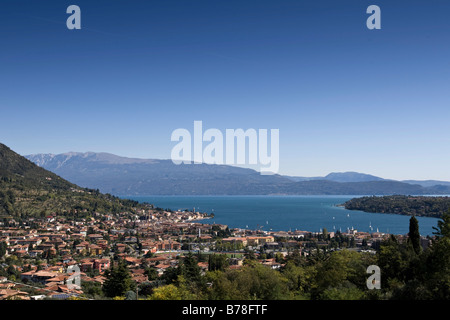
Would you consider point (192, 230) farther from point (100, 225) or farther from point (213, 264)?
point (213, 264)

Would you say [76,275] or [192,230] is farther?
[192,230]

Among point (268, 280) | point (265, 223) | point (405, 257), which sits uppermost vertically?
point (405, 257)

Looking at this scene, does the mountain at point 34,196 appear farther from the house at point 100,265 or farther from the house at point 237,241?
the house at point 100,265

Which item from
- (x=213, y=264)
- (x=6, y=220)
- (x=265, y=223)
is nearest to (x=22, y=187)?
(x=6, y=220)

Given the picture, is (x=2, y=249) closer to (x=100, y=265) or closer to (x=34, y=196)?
(x=100, y=265)

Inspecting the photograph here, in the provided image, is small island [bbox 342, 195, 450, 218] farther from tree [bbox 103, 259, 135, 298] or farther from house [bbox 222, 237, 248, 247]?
tree [bbox 103, 259, 135, 298]

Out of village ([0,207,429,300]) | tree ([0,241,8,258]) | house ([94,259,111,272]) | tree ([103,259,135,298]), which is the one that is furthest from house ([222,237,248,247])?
tree ([103,259,135,298])

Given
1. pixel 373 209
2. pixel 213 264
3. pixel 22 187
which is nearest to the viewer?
pixel 213 264
